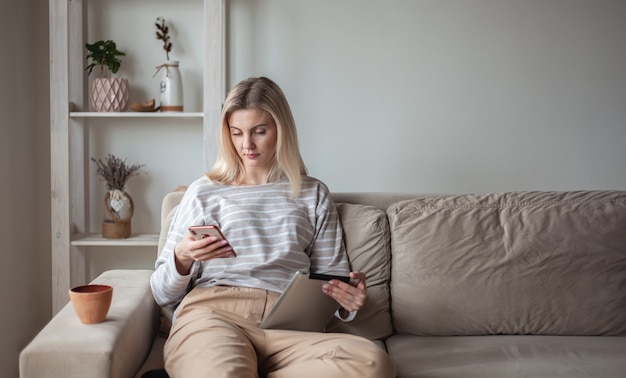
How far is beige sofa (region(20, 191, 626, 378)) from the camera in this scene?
6.18ft

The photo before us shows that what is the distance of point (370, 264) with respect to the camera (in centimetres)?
196

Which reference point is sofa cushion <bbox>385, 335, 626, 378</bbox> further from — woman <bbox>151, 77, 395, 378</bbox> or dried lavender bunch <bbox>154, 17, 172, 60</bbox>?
dried lavender bunch <bbox>154, 17, 172, 60</bbox>

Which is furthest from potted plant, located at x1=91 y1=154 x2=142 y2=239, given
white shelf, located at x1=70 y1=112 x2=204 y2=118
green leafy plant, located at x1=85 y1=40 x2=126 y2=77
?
green leafy plant, located at x1=85 y1=40 x2=126 y2=77

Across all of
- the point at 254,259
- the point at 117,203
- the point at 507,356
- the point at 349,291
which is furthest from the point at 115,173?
the point at 507,356

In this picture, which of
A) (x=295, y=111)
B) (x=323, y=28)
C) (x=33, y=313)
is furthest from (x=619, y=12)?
(x=33, y=313)

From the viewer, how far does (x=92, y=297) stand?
1503 mm

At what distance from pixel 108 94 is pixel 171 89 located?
247 millimetres

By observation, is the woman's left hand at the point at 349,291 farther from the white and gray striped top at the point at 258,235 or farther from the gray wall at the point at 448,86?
the gray wall at the point at 448,86

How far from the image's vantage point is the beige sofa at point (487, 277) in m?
1.88

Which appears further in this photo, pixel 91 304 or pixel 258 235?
pixel 258 235

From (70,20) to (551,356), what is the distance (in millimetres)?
2222

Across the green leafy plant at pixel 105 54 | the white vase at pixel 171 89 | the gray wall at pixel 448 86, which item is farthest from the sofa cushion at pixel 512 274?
the green leafy plant at pixel 105 54

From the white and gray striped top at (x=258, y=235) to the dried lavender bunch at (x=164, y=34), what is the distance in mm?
1060

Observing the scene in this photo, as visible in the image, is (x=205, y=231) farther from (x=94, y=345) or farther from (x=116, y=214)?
(x=116, y=214)
